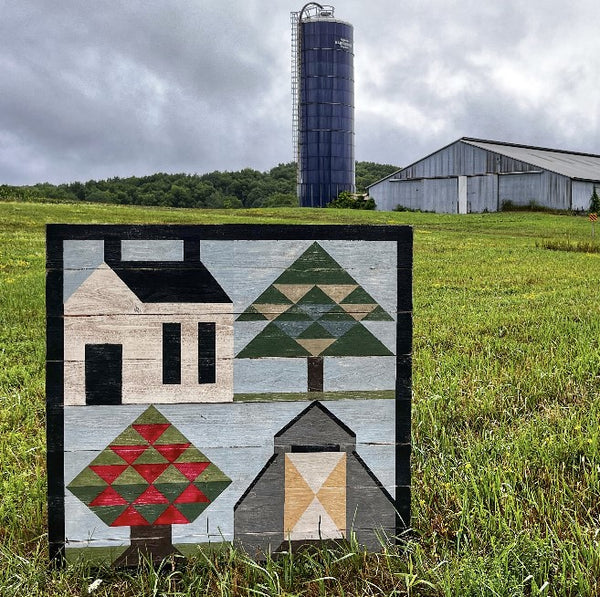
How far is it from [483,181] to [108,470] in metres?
43.2

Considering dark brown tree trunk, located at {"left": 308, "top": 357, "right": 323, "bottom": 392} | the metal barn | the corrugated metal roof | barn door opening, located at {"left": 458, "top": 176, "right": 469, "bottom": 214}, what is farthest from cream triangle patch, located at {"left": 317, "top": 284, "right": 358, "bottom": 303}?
barn door opening, located at {"left": 458, "top": 176, "right": 469, "bottom": 214}

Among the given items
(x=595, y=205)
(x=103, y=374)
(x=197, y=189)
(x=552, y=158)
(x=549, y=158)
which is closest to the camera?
(x=103, y=374)

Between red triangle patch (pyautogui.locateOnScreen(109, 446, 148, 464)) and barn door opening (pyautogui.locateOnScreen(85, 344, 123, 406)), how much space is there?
159 millimetres

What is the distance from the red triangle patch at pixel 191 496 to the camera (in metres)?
2.41

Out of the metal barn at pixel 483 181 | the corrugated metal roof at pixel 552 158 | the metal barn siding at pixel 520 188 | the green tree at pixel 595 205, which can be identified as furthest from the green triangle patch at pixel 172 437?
the corrugated metal roof at pixel 552 158

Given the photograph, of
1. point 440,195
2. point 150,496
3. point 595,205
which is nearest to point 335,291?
point 150,496

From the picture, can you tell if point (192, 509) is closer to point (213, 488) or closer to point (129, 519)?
point (213, 488)

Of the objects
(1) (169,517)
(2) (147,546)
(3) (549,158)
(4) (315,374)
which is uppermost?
(3) (549,158)

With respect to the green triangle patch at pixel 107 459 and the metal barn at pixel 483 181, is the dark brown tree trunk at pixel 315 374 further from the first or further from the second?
the metal barn at pixel 483 181

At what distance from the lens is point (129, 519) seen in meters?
2.41

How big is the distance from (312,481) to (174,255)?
0.92 meters

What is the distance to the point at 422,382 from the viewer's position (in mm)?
4574

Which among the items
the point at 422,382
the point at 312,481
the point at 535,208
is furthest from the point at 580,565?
the point at 535,208

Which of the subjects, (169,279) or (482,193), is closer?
(169,279)
